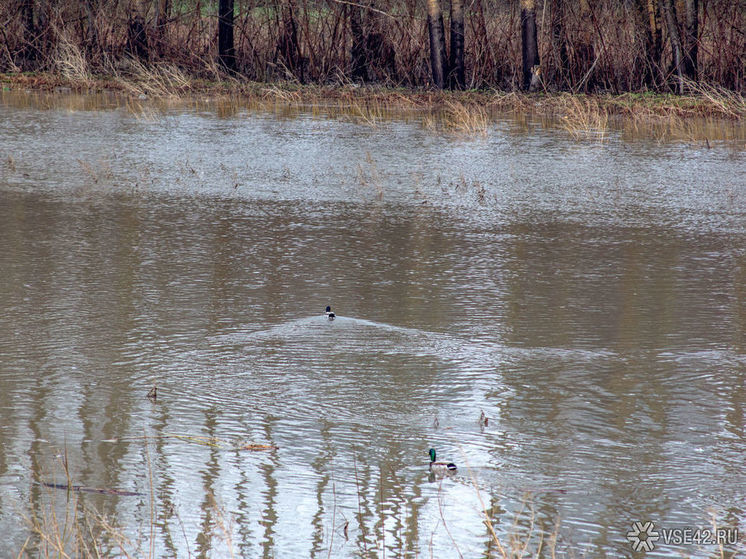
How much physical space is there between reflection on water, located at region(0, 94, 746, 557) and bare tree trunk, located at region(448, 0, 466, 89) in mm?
10180

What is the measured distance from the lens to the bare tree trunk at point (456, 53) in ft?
65.3

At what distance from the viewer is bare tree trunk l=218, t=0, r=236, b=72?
21.8 meters

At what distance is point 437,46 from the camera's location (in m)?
19.8

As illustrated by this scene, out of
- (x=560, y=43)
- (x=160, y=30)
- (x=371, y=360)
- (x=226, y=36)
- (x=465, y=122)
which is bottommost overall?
(x=371, y=360)

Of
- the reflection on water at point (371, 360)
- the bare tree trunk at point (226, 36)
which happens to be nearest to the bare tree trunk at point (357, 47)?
the bare tree trunk at point (226, 36)

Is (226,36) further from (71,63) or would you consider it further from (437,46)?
(437,46)

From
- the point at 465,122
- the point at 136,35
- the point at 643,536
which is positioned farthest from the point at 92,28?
the point at 643,536

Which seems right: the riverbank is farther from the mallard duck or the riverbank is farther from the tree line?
the mallard duck

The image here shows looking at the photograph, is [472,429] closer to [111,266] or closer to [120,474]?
[120,474]

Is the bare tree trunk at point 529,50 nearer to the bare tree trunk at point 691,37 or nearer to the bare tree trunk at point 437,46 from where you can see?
the bare tree trunk at point 437,46

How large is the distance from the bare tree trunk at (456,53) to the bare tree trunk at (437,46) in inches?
A: 10.7

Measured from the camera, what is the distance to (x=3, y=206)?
28.3 feet

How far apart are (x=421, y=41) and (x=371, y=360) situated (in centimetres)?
1671

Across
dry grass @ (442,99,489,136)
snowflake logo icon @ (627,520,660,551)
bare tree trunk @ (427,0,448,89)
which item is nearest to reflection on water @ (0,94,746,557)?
snowflake logo icon @ (627,520,660,551)
